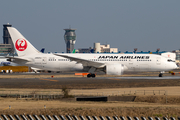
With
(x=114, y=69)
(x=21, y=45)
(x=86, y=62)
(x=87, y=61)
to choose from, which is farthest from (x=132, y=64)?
(x=21, y=45)

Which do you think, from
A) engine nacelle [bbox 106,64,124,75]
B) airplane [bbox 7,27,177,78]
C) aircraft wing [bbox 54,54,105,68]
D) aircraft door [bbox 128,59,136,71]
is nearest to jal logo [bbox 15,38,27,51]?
airplane [bbox 7,27,177,78]

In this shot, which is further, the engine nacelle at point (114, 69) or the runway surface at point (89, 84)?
the engine nacelle at point (114, 69)

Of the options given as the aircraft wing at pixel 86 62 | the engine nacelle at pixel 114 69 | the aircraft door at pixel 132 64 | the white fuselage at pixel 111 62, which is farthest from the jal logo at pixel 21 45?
the aircraft door at pixel 132 64

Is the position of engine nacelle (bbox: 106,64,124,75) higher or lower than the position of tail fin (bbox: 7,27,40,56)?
lower

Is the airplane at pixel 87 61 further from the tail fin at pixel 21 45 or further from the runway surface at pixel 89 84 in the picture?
the runway surface at pixel 89 84

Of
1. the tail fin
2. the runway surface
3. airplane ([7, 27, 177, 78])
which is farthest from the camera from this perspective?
the tail fin

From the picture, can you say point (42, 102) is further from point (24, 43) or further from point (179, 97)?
point (24, 43)

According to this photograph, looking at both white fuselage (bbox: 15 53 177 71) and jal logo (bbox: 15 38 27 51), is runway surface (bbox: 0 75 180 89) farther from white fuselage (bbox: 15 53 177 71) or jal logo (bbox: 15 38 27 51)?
jal logo (bbox: 15 38 27 51)

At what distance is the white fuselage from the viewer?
176ft

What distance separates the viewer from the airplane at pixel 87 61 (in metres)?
53.1

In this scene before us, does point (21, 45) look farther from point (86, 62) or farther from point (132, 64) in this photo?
point (132, 64)

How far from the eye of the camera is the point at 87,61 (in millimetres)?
52188

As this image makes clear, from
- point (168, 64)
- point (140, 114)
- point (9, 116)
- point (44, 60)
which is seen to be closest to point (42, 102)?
point (9, 116)

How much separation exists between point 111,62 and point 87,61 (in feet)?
14.4
